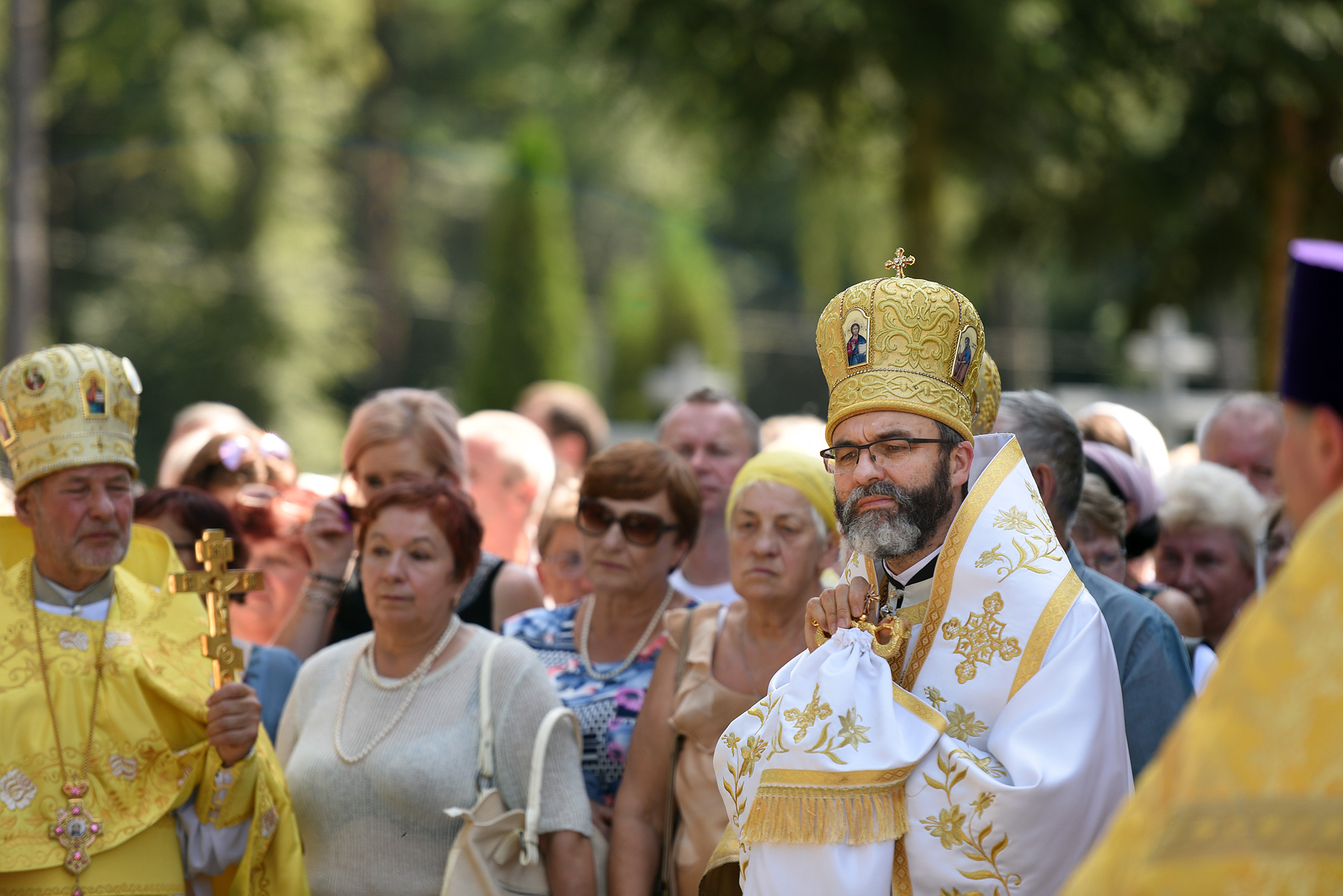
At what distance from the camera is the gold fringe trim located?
286cm

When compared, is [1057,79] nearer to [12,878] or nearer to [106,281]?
[12,878]

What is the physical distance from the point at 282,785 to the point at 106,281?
23398 mm

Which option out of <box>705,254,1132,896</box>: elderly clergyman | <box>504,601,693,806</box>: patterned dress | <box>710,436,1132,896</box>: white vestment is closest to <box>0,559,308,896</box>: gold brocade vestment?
<box>504,601,693,806</box>: patterned dress

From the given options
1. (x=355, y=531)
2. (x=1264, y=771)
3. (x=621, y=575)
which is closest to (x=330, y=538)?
(x=355, y=531)

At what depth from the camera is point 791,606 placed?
4109 millimetres

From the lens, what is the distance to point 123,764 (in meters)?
3.82

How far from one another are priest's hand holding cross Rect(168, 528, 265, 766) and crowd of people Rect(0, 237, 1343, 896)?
16mm

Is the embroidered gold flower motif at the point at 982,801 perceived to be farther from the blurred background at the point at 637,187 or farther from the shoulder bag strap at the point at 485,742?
the blurred background at the point at 637,187

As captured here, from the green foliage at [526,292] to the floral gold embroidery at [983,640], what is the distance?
1971 centimetres

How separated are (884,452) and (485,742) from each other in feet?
4.86

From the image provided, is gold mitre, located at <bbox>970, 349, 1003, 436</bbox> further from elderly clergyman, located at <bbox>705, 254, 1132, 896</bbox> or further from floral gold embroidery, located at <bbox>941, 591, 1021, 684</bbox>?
floral gold embroidery, located at <bbox>941, 591, 1021, 684</bbox>

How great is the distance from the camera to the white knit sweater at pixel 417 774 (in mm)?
3834

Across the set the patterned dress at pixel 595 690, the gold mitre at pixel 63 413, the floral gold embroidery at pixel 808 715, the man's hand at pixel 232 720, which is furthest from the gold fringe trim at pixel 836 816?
the gold mitre at pixel 63 413

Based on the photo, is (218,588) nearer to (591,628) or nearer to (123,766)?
(123,766)
